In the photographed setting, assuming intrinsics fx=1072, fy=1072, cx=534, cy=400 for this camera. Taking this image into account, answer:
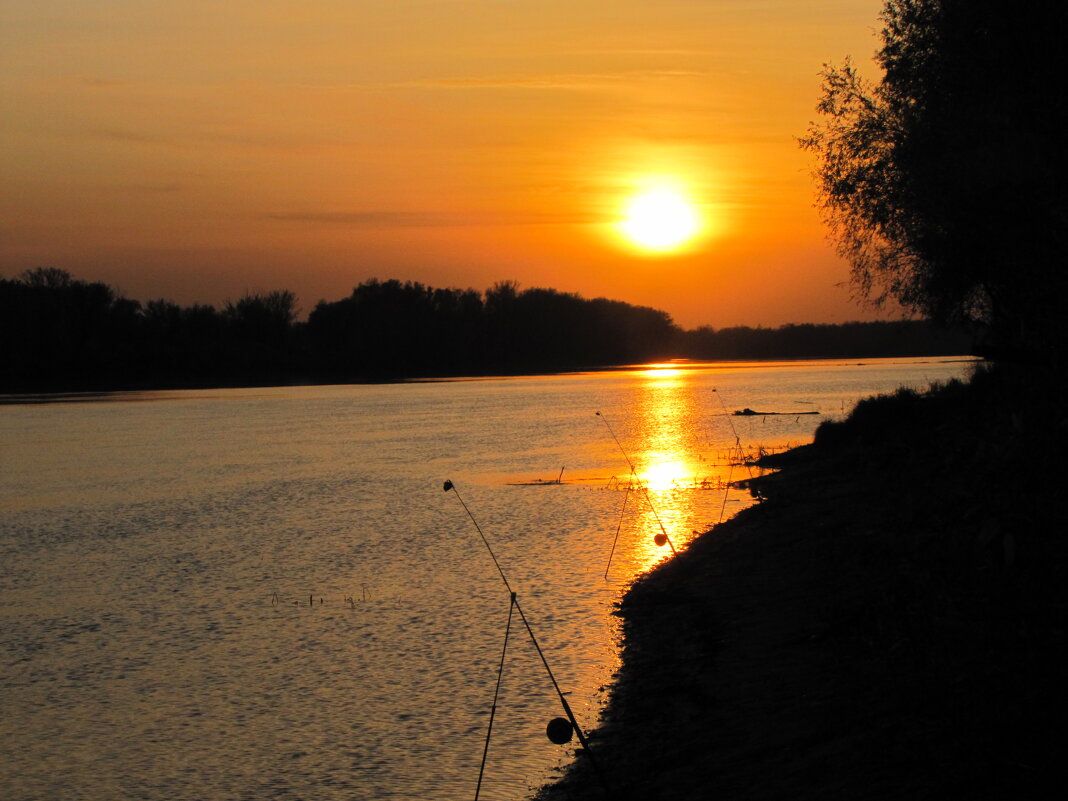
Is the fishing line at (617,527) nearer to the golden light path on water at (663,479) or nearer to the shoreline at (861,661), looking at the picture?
the golden light path on water at (663,479)

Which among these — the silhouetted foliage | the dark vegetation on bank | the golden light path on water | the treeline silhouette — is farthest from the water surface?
the treeline silhouette

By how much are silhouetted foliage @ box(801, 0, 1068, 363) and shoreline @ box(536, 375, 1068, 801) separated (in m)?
4.02

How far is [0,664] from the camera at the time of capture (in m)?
15.2

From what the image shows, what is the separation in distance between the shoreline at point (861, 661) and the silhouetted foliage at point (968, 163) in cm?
402

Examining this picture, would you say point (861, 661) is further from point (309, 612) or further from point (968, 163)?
point (968, 163)

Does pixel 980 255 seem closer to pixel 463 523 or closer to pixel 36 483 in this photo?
pixel 463 523

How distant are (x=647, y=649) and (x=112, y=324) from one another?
137754mm

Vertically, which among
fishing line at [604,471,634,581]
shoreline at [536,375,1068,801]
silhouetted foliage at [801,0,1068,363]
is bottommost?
fishing line at [604,471,634,581]

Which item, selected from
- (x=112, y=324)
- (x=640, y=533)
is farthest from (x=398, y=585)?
(x=112, y=324)

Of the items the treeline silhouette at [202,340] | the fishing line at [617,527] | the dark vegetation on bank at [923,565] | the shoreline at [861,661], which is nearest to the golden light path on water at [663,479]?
the fishing line at [617,527]

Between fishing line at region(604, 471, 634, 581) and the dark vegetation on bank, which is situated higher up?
the dark vegetation on bank

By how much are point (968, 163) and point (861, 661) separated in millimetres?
→ 17291

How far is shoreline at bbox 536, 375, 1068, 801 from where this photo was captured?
841 centimetres

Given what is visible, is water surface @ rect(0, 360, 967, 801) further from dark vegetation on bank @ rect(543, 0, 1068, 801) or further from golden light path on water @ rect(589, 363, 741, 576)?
dark vegetation on bank @ rect(543, 0, 1068, 801)
